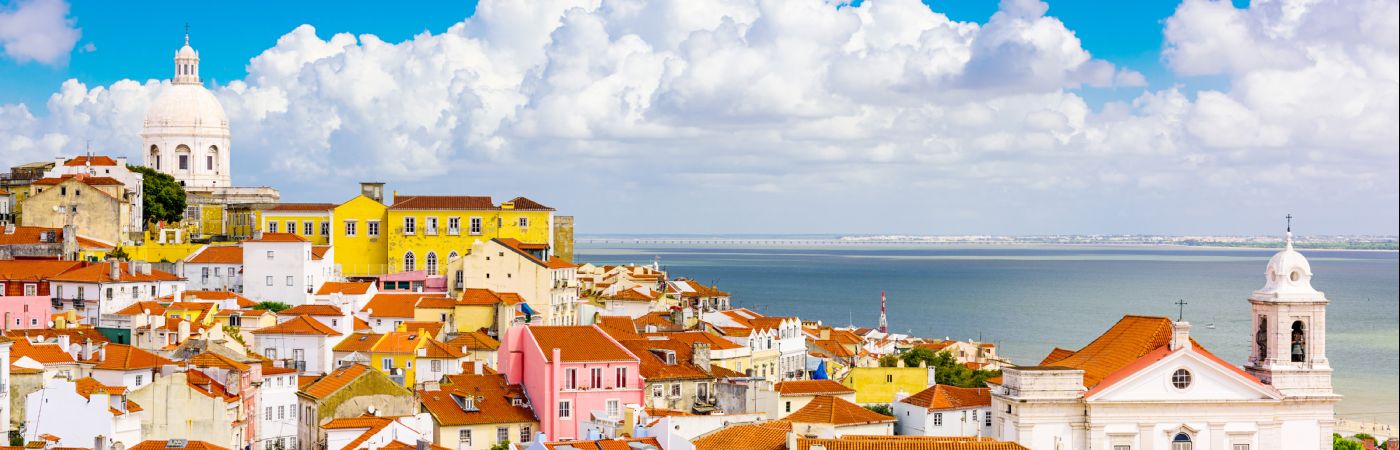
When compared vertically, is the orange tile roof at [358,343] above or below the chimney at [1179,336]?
below

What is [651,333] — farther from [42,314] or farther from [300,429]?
[42,314]

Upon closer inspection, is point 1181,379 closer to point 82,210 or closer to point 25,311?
point 25,311

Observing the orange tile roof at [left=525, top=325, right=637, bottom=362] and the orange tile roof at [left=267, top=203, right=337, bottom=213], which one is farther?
the orange tile roof at [left=267, top=203, right=337, bottom=213]

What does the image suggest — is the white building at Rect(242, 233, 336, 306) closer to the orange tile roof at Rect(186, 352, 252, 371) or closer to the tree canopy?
the orange tile roof at Rect(186, 352, 252, 371)

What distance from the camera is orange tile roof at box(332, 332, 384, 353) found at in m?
46.9

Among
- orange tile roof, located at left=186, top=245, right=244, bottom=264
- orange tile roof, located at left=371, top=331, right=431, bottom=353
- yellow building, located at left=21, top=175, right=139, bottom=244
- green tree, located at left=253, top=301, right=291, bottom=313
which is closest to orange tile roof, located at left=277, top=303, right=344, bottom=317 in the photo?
green tree, located at left=253, top=301, right=291, bottom=313

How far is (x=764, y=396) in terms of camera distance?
38844 mm

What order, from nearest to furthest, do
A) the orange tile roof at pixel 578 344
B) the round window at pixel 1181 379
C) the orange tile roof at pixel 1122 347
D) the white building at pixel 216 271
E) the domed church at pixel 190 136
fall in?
1. the round window at pixel 1181 379
2. the orange tile roof at pixel 1122 347
3. the orange tile roof at pixel 578 344
4. the white building at pixel 216 271
5. the domed church at pixel 190 136

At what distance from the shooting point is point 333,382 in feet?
129

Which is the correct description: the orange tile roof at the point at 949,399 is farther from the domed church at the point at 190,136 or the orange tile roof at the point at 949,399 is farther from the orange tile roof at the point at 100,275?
the domed church at the point at 190,136

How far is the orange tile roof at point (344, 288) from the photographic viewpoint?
5609cm

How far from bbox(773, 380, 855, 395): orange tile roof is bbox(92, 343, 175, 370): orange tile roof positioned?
1584 centimetres

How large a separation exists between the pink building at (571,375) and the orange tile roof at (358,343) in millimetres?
7227

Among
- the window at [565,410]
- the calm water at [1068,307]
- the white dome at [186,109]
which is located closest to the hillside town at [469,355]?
the window at [565,410]
